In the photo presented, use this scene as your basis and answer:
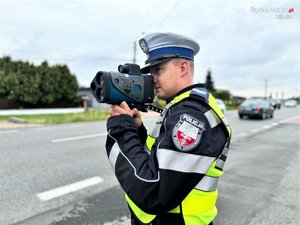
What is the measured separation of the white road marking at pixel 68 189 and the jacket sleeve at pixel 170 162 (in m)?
2.97

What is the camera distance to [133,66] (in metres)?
1.41

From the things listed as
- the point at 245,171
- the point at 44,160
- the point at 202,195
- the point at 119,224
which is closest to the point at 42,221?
the point at 119,224

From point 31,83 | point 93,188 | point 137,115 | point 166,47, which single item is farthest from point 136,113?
point 31,83

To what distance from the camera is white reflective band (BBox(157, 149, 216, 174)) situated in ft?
3.79

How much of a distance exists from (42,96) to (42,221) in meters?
28.8

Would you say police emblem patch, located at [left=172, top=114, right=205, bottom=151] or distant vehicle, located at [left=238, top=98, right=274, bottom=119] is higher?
police emblem patch, located at [left=172, top=114, right=205, bottom=151]

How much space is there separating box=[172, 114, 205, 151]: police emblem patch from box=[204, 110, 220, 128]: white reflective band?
0.19 feet

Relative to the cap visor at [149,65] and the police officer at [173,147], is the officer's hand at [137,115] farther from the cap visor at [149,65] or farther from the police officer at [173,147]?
the cap visor at [149,65]

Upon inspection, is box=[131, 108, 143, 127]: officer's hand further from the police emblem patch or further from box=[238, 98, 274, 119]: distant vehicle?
box=[238, 98, 274, 119]: distant vehicle

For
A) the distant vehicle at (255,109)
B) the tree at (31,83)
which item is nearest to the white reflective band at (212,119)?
the distant vehicle at (255,109)

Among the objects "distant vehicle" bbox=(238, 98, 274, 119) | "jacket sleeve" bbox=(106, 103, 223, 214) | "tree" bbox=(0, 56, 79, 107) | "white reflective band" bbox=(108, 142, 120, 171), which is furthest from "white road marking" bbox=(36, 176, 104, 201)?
"tree" bbox=(0, 56, 79, 107)

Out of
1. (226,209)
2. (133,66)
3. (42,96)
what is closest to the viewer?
(133,66)

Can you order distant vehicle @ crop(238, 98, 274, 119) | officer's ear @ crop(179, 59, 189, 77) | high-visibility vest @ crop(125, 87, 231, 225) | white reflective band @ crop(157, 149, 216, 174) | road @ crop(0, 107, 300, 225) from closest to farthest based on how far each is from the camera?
white reflective band @ crop(157, 149, 216, 174)
high-visibility vest @ crop(125, 87, 231, 225)
officer's ear @ crop(179, 59, 189, 77)
road @ crop(0, 107, 300, 225)
distant vehicle @ crop(238, 98, 274, 119)

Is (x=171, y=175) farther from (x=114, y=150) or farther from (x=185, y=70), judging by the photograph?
(x=185, y=70)
